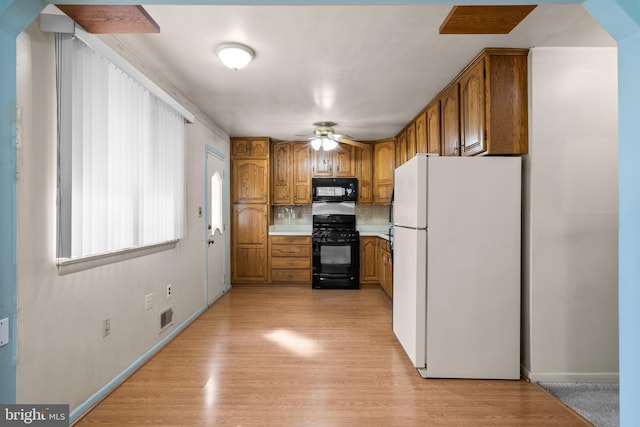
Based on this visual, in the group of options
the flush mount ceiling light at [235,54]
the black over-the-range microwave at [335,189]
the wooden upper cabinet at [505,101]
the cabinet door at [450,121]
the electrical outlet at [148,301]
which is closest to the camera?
the flush mount ceiling light at [235,54]

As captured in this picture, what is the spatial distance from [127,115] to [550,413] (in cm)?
329

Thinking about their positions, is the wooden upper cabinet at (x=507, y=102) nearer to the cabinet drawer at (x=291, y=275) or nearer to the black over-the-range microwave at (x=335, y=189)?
the black over-the-range microwave at (x=335, y=189)

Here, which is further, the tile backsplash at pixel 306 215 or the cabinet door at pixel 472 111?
the tile backsplash at pixel 306 215

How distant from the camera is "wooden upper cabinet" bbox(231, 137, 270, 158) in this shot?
539 centimetres

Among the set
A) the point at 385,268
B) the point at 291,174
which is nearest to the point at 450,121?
the point at 385,268

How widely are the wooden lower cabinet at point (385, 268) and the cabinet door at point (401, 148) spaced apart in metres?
1.20

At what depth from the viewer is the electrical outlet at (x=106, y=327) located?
217cm

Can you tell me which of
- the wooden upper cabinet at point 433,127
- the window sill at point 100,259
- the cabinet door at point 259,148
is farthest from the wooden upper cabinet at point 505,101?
the cabinet door at point 259,148

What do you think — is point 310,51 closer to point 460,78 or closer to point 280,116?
point 460,78

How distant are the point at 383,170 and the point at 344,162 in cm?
65

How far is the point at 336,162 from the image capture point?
566 cm

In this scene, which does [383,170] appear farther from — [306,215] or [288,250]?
[288,250]

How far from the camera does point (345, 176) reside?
223 inches

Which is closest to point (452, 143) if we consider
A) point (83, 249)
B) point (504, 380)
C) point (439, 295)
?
point (439, 295)
